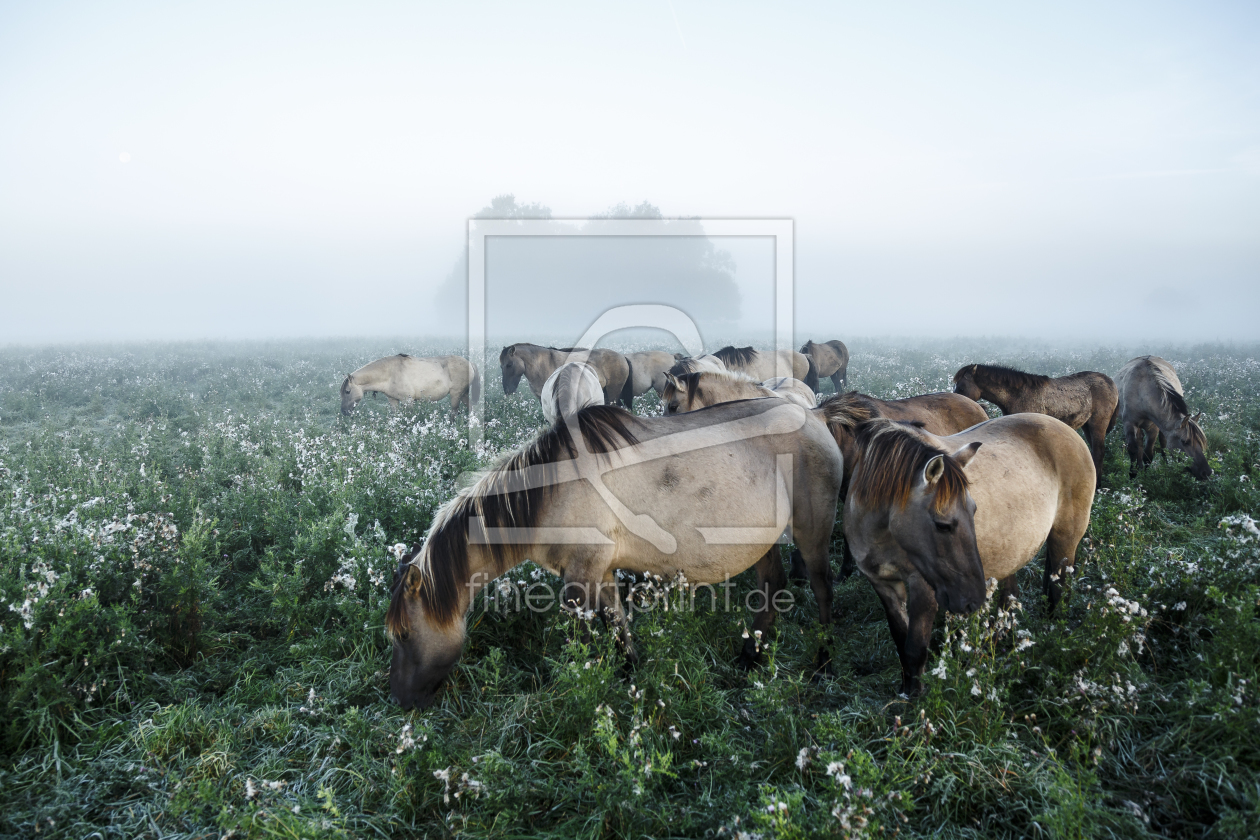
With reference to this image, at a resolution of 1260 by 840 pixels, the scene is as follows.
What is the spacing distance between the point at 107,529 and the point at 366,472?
2507 mm

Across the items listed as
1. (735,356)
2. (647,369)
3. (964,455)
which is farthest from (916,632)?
(647,369)

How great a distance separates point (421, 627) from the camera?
357cm

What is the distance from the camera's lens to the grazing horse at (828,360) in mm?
20453

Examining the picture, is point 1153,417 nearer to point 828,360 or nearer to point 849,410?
point 849,410

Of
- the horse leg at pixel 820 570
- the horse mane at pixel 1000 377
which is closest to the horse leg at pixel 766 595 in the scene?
the horse leg at pixel 820 570

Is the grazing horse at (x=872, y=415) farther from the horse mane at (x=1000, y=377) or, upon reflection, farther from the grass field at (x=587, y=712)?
the horse mane at (x=1000, y=377)

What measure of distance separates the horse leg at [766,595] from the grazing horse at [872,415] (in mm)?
620

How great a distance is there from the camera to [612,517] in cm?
385

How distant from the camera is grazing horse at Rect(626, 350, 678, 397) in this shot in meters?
15.5

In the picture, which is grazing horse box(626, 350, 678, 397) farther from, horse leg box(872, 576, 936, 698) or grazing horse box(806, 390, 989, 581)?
horse leg box(872, 576, 936, 698)

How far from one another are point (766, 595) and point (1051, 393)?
24.3 ft

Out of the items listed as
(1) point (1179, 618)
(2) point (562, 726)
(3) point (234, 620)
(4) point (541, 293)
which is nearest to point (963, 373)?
(1) point (1179, 618)

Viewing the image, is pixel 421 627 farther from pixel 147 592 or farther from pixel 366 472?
pixel 366 472

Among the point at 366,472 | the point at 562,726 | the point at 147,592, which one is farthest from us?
the point at 366,472
